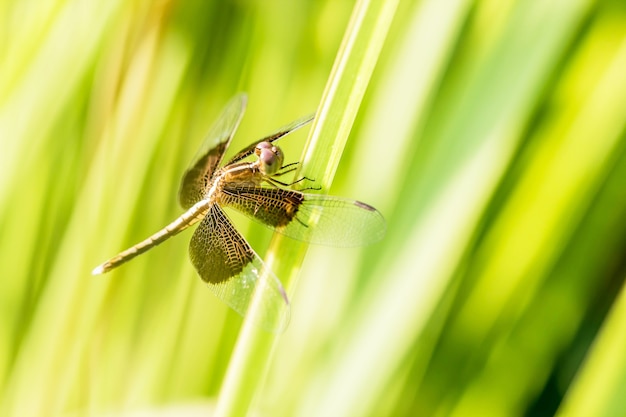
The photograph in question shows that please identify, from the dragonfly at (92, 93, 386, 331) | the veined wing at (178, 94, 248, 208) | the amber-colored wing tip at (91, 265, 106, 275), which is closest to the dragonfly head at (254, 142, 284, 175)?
the dragonfly at (92, 93, 386, 331)

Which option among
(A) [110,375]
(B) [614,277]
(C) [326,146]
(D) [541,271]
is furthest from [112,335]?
(B) [614,277]

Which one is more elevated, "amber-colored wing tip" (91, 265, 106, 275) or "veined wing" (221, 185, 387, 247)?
"veined wing" (221, 185, 387, 247)

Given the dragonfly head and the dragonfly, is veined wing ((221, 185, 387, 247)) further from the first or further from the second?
the dragonfly head


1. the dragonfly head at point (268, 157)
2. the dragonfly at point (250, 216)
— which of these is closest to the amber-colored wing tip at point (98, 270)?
the dragonfly at point (250, 216)

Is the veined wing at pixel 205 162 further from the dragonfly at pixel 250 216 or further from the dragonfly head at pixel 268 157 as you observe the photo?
the dragonfly head at pixel 268 157

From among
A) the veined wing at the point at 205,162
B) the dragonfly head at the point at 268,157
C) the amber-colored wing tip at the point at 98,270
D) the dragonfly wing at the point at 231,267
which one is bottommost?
the amber-colored wing tip at the point at 98,270

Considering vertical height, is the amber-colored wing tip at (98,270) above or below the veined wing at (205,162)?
below

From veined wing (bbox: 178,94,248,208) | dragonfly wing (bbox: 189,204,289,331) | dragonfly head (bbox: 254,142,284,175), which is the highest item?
dragonfly head (bbox: 254,142,284,175)
